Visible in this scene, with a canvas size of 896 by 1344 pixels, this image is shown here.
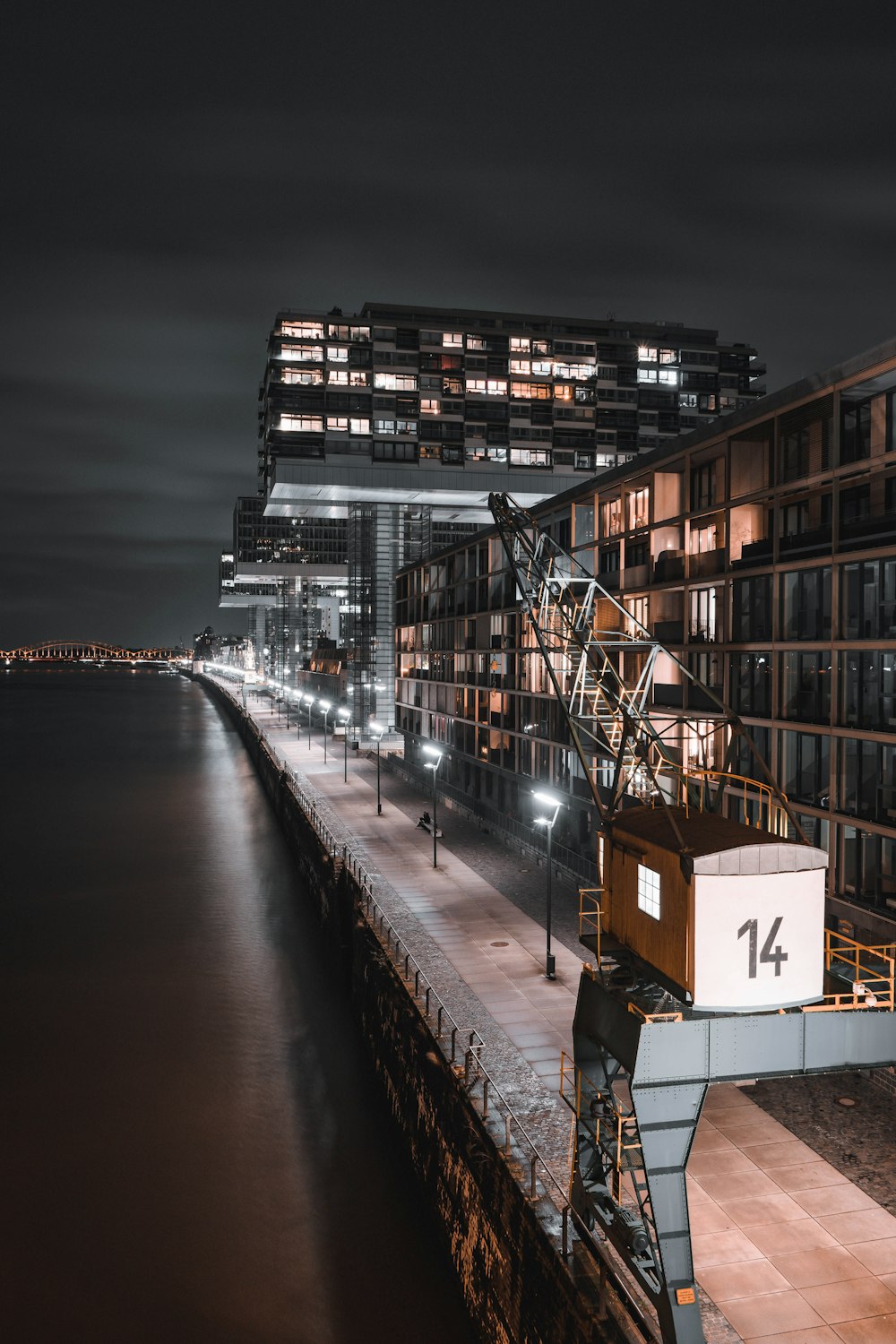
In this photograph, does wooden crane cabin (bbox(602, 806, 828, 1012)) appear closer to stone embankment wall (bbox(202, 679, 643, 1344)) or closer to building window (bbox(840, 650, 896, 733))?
stone embankment wall (bbox(202, 679, 643, 1344))

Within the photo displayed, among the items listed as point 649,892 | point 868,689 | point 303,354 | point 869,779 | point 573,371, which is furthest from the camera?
point 573,371

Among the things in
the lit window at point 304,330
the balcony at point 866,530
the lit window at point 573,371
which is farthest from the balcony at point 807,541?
the lit window at point 573,371

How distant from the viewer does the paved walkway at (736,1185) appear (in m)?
11.7

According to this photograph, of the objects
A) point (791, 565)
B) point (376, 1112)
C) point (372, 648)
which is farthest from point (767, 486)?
point (372, 648)

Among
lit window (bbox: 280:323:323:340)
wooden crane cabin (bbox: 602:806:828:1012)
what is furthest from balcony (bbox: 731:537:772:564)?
lit window (bbox: 280:323:323:340)

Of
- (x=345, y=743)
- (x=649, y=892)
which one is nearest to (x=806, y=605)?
(x=649, y=892)

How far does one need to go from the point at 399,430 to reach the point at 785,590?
54.4 meters

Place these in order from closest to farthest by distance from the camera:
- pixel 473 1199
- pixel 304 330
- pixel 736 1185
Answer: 1. pixel 736 1185
2. pixel 473 1199
3. pixel 304 330

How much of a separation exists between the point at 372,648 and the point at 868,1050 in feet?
208

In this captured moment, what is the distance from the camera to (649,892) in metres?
12.9

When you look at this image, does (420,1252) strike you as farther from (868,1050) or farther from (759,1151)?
(868,1050)

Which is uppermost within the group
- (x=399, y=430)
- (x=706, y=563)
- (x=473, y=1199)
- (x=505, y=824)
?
(x=399, y=430)

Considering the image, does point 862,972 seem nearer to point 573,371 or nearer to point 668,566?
point 668,566

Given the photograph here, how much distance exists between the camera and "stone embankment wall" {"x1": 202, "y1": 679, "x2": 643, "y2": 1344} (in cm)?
1173
